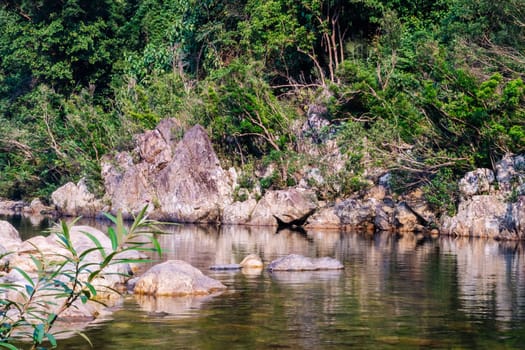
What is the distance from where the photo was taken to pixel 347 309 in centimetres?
1247

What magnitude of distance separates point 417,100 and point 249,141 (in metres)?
10.1

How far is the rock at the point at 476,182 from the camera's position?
88.0 feet

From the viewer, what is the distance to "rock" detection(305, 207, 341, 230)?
3089 cm

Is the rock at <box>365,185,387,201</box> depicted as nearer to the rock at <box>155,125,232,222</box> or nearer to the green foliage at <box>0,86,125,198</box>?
the rock at <box>155,125,232,222</box>

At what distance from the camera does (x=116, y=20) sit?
47.6 m


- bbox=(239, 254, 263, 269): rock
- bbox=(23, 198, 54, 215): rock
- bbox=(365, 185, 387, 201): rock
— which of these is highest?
bbox=(365, 185, 387, 201): rock

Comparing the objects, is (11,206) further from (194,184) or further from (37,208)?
(194,184)

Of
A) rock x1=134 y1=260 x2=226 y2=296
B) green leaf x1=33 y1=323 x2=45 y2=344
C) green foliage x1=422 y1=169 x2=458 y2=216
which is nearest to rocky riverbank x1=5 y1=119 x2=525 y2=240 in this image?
green foliage x1=422 y1=169 x2=458 y2=216

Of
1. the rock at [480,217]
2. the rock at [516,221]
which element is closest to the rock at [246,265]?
the rock at [516,221]

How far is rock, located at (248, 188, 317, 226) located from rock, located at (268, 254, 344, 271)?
13.5 meters

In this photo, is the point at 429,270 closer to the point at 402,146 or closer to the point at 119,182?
the point at 402,146

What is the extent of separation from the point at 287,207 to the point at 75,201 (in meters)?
12.1

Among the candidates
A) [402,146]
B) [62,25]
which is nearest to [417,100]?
[402,146]

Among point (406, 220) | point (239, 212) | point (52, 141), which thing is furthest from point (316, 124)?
point (52, 141)
